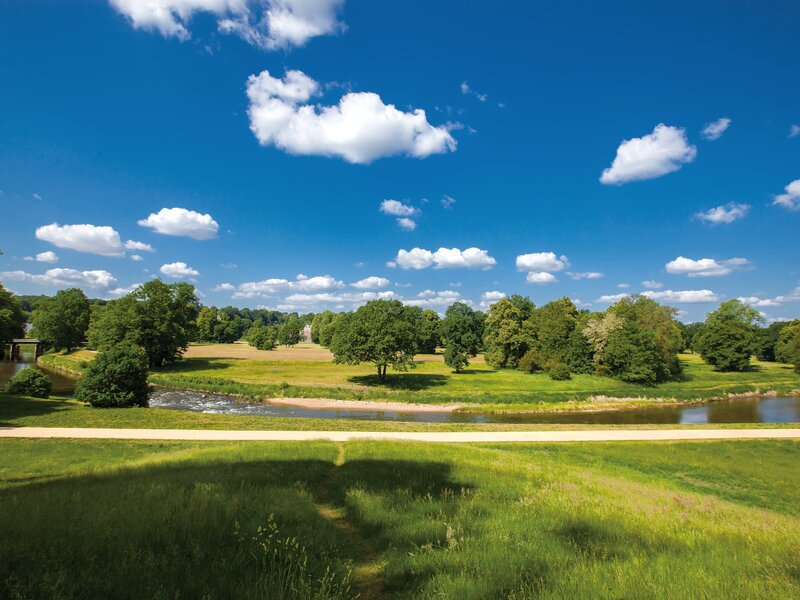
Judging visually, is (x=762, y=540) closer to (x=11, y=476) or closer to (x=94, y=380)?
(x=11, y=476)

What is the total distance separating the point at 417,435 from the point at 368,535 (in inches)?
577

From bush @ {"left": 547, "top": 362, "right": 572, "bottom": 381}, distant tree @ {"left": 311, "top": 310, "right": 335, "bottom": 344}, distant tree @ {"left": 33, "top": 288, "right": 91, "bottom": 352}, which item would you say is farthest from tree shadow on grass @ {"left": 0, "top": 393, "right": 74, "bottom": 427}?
distant tree @ {"left": 311, "top": 310, "right": 335, "bottom": 344}

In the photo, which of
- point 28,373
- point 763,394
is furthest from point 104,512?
point 763,394

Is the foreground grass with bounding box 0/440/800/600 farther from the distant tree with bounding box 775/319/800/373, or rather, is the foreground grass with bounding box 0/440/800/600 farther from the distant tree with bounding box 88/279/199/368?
the distant tree with bounding box 775/319/800/373

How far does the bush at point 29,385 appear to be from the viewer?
28655 millimetres

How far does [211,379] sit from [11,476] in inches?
1522

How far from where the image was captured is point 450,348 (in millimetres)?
61844

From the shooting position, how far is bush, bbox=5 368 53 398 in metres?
28.7

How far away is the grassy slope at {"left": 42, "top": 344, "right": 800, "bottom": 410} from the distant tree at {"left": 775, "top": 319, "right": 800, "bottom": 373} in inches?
283

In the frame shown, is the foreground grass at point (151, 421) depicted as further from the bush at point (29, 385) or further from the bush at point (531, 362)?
the bush at point (531, 362)

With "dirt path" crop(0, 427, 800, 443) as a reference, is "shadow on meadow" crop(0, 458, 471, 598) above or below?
above

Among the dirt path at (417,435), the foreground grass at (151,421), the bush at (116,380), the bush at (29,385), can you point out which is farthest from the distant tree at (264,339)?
the dirt path at (417,435)

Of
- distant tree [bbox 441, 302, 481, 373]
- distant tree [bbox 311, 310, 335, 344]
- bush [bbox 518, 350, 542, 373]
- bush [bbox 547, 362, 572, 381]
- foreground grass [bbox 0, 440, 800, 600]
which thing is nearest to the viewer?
foreground grass [bbox 0, 440, 800, 600]

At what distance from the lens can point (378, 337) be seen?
152 ft
